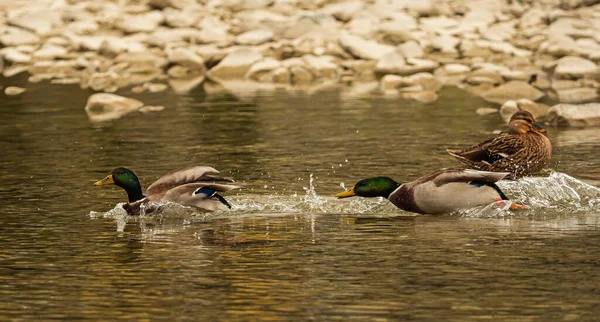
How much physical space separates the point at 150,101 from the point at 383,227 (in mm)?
12896

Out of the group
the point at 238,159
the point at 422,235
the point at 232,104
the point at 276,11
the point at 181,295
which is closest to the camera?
the point at 181,295

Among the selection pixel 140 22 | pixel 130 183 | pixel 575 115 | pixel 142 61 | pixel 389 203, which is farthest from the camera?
pixel 140 22

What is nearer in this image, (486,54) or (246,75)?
(246,75)

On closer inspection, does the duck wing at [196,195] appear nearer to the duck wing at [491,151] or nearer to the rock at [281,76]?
the duck wing at [491,151]

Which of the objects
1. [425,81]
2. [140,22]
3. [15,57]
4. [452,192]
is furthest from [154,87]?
[452,192]

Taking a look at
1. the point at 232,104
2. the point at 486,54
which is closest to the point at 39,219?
the point at 232,104

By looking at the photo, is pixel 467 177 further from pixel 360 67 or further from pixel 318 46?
pixel 318 46

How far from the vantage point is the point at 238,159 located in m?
15.7

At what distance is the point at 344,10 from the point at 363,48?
17.3 ft

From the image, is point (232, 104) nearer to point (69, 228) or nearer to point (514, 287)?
point (69, 228)

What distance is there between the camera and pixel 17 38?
1337 inches

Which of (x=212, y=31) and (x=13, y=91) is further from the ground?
(x=212, y=31)

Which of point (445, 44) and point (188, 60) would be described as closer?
point (188, 60)

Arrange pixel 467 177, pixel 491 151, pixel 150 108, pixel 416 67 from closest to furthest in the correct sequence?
pixel 467 177 < pixel 491 151 < pixel 150 108 < pixel 416 67
